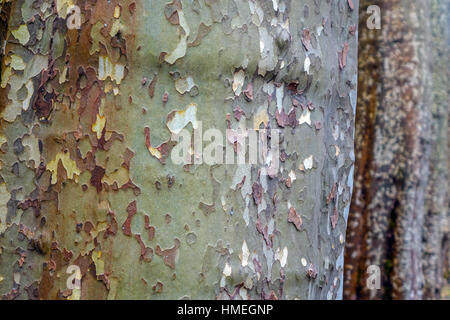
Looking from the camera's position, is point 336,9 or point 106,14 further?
point 336,9

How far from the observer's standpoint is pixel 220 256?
0.81 m

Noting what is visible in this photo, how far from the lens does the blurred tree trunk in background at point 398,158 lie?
2244 millimetres

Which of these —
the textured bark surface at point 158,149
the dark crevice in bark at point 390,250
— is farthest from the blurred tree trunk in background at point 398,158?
the textured bark surface at point 158,149

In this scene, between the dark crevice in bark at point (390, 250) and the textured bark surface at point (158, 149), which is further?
the dark crevice in bark at point (390, 250)

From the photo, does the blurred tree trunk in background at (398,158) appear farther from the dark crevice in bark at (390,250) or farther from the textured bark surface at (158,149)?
the textured bark surface at (158,149)

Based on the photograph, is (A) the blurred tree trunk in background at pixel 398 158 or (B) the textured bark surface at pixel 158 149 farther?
(A) the blurred tree trunk in background at pixel 398 158

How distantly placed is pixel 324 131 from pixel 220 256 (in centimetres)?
28

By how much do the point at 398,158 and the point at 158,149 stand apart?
1644 mm

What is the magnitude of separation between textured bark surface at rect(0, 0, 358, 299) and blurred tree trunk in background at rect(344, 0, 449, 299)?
4.56 feet

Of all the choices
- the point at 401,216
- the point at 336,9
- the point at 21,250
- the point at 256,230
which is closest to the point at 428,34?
the point at 401,216

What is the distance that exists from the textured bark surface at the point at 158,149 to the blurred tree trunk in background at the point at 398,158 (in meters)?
1.39

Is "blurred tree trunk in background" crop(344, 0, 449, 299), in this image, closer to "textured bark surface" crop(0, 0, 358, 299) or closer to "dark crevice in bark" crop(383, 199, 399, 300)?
"dark crevice in bark" crop(383, 199, 399, 300)

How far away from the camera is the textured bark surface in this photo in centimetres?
80
